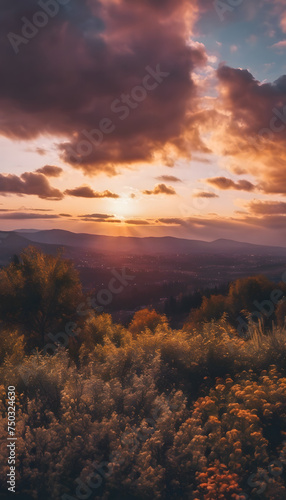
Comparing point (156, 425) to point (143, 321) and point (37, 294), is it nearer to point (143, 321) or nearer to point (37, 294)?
point (37, 294)

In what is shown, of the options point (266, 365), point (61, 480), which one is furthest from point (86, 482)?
point (266, 365)

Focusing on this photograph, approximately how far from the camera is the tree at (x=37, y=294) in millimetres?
26297

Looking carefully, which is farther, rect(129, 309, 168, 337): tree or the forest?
rect(129, 309, 168, 337): tree

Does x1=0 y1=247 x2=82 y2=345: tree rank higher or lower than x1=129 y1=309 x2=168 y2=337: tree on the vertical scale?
higher

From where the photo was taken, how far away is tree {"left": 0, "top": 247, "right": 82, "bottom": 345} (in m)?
26.3

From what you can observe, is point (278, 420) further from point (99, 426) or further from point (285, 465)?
point (99, 426)

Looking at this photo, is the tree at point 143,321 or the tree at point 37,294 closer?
the tree at point 37,294

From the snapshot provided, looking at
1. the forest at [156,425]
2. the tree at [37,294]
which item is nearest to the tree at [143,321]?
the tree at [37,294]

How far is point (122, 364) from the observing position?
473 inches

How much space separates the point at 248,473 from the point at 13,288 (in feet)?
73.4

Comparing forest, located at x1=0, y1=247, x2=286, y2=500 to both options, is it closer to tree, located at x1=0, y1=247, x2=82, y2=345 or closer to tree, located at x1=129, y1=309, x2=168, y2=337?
tree, located at x1=0, y1=247, x2=82, y2=345

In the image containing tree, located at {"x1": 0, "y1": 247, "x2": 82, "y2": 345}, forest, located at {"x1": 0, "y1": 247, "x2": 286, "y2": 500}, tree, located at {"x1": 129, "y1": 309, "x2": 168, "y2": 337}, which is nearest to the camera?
forest, located at {"x1": 0, "y1": 247, "x2": 286, "y2": 500}

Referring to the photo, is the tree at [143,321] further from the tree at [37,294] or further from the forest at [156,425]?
the forest at [156,425]

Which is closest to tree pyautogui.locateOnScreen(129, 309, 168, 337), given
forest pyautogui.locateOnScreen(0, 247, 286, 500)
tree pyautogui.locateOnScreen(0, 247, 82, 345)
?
tree pyautogui.locateOnScreen(0, 247, 82, 345)
